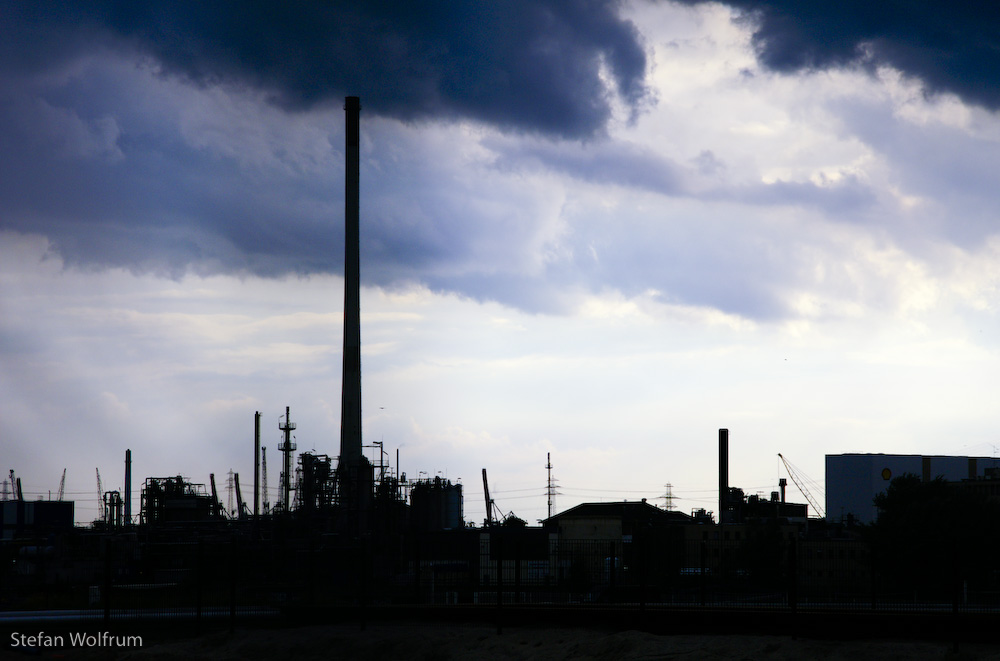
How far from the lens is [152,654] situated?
25812 mm

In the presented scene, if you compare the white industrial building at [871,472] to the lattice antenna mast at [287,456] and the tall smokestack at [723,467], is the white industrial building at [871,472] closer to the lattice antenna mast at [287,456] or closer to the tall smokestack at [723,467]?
the tall smokestack at [723,467]

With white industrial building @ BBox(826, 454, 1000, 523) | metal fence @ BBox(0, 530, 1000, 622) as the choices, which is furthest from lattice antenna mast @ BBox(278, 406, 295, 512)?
white industrial building @ BBox(826, 454, 1000, 523)

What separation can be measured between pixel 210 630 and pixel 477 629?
7551mm

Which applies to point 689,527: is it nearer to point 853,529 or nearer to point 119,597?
point 853,529

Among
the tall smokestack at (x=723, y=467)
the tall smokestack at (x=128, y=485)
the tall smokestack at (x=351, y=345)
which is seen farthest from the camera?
A: the tall smokestack at (x=128, y=485)

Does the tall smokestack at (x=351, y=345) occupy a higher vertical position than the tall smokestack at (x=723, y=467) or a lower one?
higher

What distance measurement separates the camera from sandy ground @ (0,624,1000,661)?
23.4 m

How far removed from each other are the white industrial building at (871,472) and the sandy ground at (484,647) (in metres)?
85.0

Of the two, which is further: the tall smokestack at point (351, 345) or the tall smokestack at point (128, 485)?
the tall smokestack at point (128, 485)

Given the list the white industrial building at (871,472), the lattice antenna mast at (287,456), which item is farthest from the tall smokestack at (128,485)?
the white industrial building at (871,472)

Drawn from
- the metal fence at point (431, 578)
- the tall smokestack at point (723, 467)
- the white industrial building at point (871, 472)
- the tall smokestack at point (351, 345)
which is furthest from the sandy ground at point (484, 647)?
the white industrial building at point (871, 472)

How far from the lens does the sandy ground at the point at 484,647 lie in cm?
2342

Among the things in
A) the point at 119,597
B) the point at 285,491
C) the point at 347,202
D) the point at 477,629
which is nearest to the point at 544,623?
the point at 477,629

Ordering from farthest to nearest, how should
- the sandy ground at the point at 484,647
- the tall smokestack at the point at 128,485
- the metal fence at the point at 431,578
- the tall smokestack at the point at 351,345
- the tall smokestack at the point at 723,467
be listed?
the tall smokestack at the point at 128,485 < the tall smokestack at the point at 723,467 < the tall smokestack at the point at 351,345 < the metal fence at the point at 431,578 < the sandy ground at the point at 484,647
